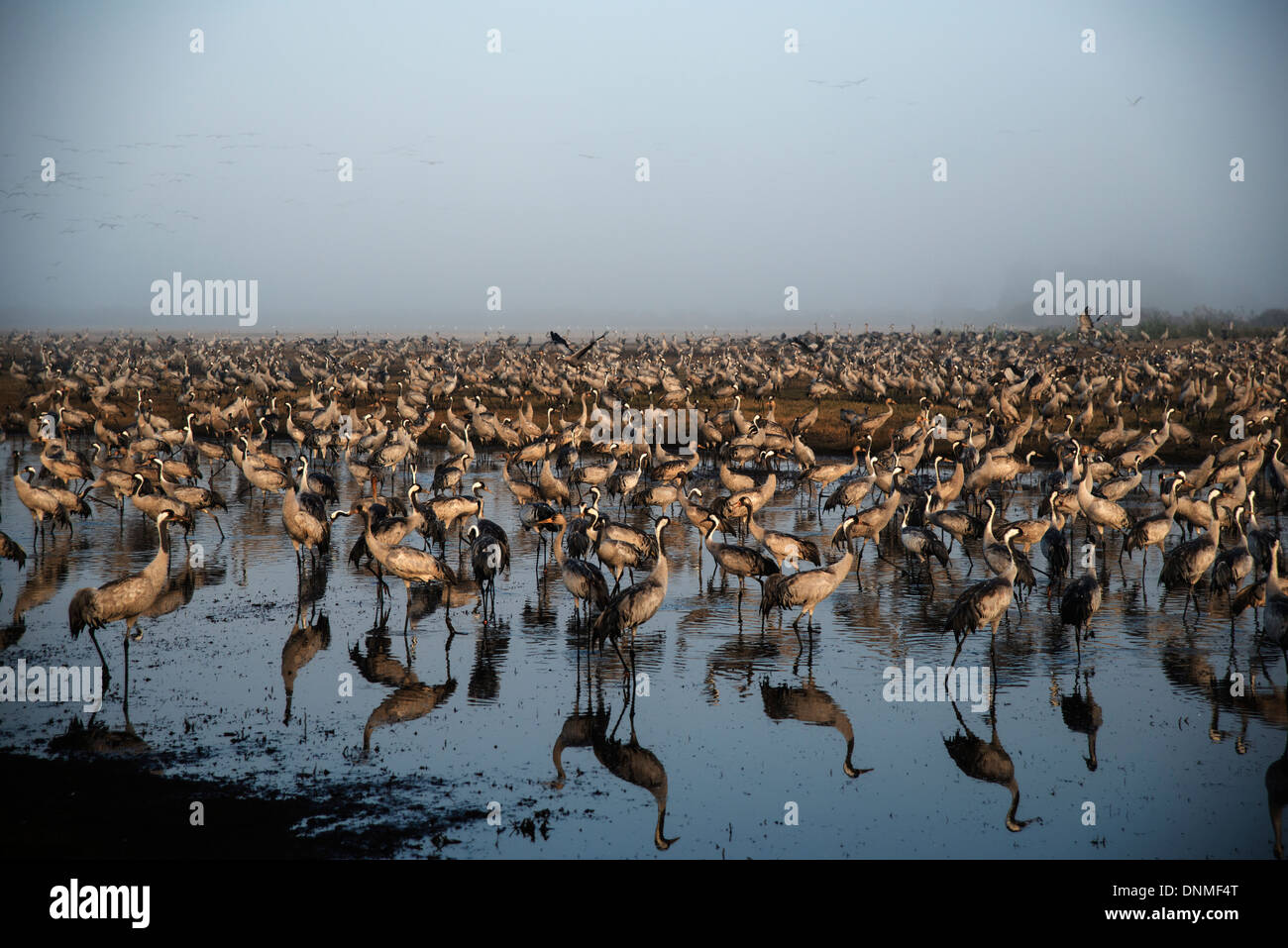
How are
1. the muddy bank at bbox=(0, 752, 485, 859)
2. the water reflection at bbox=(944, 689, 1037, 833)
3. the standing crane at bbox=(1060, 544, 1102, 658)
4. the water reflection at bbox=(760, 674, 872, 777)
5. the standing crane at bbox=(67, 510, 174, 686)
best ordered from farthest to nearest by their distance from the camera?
the standing crane at bbox=(1060, 544, 1102, 658)
the standing crane at bbox=(67, 510, 174, 686)
the water reflection at bbox=(760, 674, 872, 777)
the water reflection at bbox=(944, 689, 1037, 833)
the muddy bank at bbox=(0, 752, 485, 859)

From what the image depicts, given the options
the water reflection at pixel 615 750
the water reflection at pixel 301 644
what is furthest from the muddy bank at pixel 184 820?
the water reflection at pixel 301 644

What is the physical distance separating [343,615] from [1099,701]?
957 centimetres

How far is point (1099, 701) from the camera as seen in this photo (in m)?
11.2

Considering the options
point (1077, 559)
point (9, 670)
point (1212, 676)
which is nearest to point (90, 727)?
point (9, 670)

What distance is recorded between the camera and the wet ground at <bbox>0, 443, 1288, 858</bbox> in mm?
8539

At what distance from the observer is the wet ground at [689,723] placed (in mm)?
8539

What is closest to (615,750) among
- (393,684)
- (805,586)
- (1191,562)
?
(393,684)

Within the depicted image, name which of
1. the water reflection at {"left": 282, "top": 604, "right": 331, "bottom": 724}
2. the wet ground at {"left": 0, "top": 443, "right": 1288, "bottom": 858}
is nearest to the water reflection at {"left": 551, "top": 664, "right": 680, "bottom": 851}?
the wet ground at {"left": 0, "top": 443, "right": 1288, "bottom": 858}

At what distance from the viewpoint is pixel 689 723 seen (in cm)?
1069

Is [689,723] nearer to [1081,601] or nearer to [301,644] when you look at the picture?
[1081,601]

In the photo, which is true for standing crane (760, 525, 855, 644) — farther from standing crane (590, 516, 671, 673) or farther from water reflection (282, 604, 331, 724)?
water reflection (282, 604, 331, 724)

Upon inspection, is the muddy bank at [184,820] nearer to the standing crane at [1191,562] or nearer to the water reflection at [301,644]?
the water reflection at [301,644]
